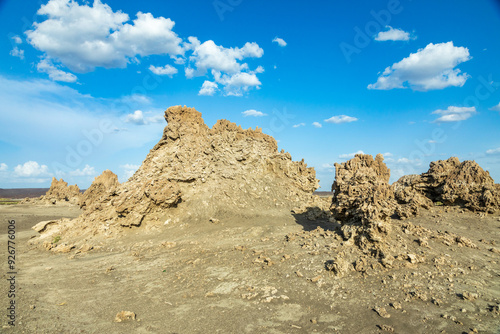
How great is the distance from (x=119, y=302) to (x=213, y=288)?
8.47 ft

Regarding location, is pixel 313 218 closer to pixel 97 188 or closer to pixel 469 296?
pixel 469 296

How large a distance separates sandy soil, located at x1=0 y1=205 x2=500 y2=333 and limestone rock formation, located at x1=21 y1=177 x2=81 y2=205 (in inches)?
1182

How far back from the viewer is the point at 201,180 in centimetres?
1889

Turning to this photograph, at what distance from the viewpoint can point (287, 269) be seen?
28.3 ft

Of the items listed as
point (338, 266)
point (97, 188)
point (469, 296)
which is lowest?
point (469, 296)

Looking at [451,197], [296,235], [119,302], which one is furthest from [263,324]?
[451,197]

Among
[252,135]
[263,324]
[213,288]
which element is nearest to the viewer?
[263,324]

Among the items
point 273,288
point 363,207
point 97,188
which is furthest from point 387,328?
point 97,188

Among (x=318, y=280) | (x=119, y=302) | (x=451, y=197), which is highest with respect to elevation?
(x=451, y=197)

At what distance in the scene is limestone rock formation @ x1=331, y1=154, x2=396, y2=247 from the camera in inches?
357

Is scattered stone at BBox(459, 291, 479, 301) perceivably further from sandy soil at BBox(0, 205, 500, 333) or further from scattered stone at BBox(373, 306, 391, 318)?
scattered stone at BBox(373, 306, 391, 318)

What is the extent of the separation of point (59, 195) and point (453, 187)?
44.8 m

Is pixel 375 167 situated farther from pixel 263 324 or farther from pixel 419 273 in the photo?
pixel 263 324

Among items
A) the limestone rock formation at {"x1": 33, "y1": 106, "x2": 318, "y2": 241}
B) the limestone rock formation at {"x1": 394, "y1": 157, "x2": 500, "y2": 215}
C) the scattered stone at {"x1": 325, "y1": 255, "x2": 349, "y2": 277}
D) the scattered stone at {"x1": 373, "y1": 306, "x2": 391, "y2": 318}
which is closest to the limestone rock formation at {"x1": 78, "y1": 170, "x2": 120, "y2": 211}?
the limestone rock formation at {"x1": 33, "y1": 106, "x2": 318, "y2": 241}
